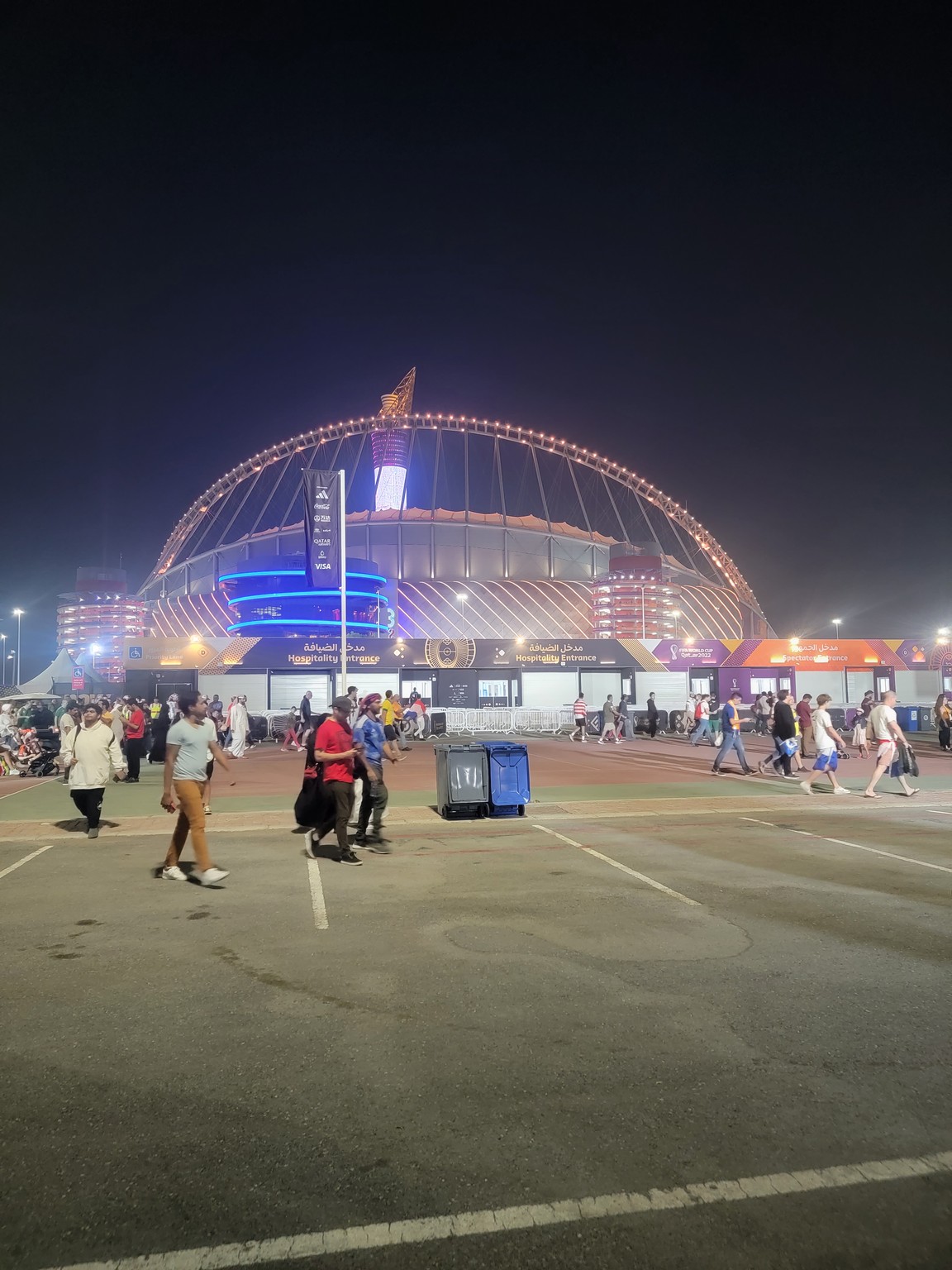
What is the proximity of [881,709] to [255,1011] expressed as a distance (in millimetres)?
12244

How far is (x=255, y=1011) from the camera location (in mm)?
4551

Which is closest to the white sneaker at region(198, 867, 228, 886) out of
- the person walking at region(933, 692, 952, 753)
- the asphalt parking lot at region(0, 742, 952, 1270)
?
the asphalt parking lot at region(0, 742, 952, 1270)

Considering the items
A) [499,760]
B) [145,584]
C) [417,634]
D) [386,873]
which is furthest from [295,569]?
[145,584]

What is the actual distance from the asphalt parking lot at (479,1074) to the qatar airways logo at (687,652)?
3169cm

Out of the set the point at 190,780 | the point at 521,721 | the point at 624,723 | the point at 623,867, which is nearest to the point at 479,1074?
the point at 190,780

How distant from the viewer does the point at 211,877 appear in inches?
304

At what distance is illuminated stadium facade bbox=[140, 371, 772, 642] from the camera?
62531 mm

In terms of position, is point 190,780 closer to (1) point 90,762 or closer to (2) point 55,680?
(1) point 90,762

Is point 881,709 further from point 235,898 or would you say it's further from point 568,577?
point 568,577

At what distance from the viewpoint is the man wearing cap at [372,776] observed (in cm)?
948

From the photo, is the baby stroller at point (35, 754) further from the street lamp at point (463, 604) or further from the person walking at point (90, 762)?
the street lamp at point (463, 604)

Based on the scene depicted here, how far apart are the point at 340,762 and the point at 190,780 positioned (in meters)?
1.55

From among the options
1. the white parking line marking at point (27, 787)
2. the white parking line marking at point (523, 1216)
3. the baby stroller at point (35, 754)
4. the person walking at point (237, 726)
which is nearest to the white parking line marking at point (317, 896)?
the white parking line marking at point (523, 1216)

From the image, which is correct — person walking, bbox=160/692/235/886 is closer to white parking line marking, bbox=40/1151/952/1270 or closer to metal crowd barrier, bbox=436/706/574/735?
white parking line marking, bbox=40/1151/952/1270
